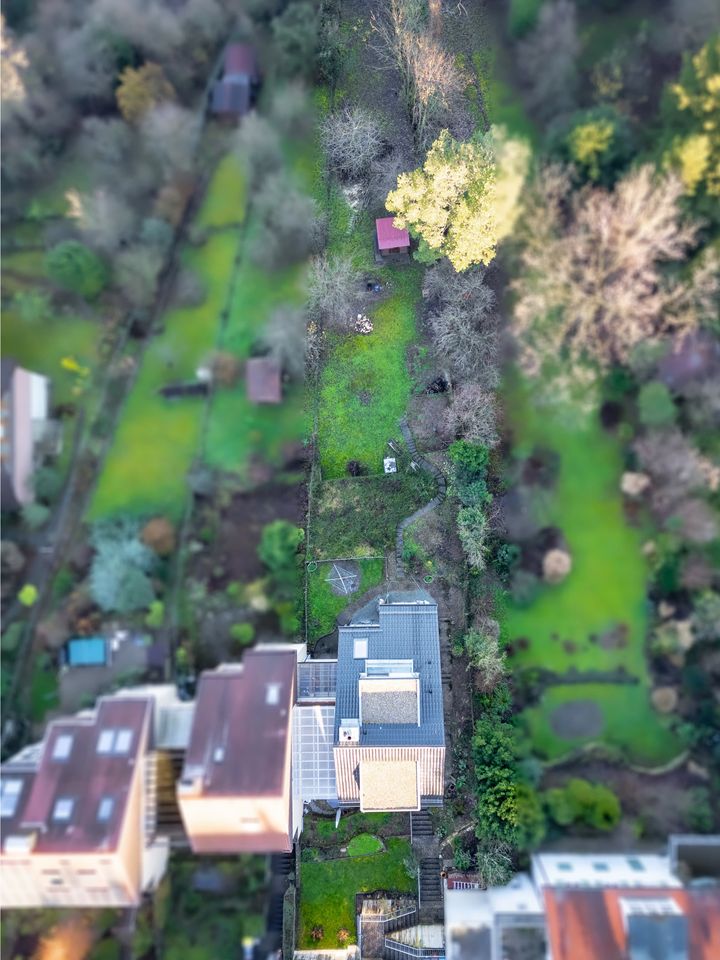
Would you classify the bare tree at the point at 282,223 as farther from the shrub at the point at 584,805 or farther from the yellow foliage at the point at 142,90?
the shrub at the point at 584,805

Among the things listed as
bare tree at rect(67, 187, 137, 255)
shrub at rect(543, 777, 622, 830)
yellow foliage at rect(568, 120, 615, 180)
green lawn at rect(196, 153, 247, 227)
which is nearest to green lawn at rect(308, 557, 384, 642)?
shrub at rect(543, 777, 622, 830)

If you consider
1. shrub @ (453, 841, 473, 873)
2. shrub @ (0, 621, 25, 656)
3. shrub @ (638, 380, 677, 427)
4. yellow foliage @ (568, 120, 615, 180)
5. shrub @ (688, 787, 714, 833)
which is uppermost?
yellow foliage @ (568, 120, 615, 180)

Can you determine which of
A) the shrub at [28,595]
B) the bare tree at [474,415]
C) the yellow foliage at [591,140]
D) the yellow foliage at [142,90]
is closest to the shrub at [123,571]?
the shrub at [28,595]

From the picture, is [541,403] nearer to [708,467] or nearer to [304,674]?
[708,467]

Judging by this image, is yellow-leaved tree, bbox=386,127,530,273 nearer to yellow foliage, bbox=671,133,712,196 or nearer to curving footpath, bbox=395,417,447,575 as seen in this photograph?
yellow foliage, bbox=671,133,712,196

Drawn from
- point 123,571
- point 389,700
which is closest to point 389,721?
point 389,700

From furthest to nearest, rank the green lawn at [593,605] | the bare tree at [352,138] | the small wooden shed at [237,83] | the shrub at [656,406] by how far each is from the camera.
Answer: the small wooden shed at [237,83] → the bare tree at [352,138] → the shrub at [656,406] → the green lawn at [593,605]

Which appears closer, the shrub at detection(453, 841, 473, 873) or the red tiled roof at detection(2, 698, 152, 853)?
the red tiled roof at detection(2, 698, 152, 853)

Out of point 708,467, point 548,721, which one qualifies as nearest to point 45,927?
point 548,721
